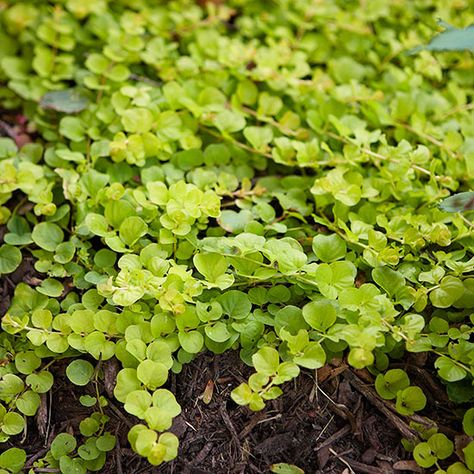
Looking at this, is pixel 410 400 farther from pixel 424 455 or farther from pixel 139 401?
pixel 139 401

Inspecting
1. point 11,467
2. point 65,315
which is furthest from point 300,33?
point 11,467

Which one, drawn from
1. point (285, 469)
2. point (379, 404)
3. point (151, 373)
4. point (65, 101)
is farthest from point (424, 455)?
point (65, 101)

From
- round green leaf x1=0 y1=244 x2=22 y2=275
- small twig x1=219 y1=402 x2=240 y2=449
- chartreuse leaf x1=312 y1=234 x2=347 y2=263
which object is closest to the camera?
small twig x1=219 y1=402 x2=240 y2=449

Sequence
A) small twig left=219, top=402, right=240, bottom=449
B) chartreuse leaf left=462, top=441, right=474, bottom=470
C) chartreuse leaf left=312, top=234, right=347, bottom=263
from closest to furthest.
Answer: chartreuse leaf left=462, top=441, right=474, bottom=470, small twig left=219, top=402, right=240, bottom=449, chartreuse leaf left=312, top=234, right=347, bottom=263

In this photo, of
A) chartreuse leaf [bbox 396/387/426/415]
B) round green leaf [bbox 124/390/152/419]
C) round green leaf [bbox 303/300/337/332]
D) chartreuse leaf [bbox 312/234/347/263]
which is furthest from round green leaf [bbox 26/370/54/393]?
chartreuse leaf [bbox 396/387/426/415]

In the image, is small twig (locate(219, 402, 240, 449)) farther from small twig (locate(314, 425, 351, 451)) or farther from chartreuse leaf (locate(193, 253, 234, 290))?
chartreuse leaf (locate(193, 253, 234, 290))

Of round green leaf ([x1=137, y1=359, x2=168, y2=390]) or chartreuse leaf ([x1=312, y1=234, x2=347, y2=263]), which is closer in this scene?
round green leaf ([x1=137, y1=359, x2=168, y2=390])

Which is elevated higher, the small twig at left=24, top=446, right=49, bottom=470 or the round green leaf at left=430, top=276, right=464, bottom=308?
the round green leaf at left=430, top=276, right=464, bottom=308

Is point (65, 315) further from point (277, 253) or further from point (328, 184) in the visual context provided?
point (328, 184)
